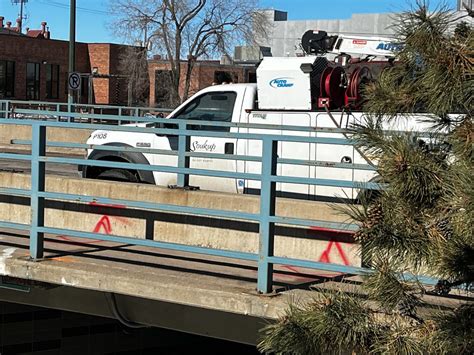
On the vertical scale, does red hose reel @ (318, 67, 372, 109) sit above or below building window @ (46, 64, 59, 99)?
below

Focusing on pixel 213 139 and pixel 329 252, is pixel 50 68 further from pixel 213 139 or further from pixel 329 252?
pixel 329 252

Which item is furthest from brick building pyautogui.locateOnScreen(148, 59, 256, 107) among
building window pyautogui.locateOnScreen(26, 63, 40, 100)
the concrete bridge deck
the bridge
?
the concrete bridge deck

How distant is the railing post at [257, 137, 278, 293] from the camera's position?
21.2 ft

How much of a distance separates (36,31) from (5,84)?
2750 cm

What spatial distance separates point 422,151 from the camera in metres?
3.64

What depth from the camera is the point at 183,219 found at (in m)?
8.72

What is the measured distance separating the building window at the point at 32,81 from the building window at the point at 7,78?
1445mm

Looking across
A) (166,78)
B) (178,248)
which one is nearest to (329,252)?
(178,248)

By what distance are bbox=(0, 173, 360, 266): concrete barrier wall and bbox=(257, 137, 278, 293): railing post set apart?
0.78 m

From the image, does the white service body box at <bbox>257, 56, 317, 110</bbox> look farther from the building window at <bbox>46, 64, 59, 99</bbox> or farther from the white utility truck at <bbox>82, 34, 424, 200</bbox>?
the building window at <bbox>46, 64, 59, 99</bbox>

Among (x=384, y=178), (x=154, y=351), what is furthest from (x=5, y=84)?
(x=384, y=178)

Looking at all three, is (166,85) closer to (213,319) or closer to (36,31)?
(36,31)

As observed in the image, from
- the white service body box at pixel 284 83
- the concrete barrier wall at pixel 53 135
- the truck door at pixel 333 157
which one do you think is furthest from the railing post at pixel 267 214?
the concrete barrier wall at pixel 53 135

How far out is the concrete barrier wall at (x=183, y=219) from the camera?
306 inches
